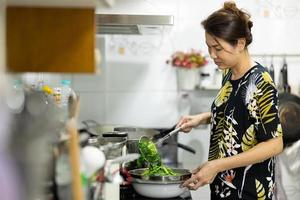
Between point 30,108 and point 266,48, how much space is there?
2210 mm

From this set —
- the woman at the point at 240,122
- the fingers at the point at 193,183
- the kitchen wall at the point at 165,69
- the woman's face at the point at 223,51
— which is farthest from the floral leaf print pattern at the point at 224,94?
the kitchen wall at the point at 165,69

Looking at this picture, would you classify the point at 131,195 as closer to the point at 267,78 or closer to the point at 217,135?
the point at 217,135

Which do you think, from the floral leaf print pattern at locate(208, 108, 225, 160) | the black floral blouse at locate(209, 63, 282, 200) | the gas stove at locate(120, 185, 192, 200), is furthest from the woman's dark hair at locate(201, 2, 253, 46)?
the gas stove at locate(120, 185, 192, 200)

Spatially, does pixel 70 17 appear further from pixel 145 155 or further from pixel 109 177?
pixel 145 155

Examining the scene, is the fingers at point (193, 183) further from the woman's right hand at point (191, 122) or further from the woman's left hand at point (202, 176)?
the woman's right hand at point (191, 122)

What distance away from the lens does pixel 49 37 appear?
3.35 feet

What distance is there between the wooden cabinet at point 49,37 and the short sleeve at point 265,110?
33.5 inches

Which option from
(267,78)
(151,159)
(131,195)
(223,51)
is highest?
(223,51)

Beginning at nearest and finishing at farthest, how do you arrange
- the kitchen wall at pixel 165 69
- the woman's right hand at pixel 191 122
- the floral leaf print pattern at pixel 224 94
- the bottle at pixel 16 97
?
the bottle at pixel 16 97
the floral leaf print pattern at pixel 224 94
the woman's right hand at pixel 191 122
the kitchen wall at pixel 165 69

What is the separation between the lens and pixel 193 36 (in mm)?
2857

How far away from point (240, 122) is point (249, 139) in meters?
0.08

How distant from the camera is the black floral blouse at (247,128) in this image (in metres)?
1.63

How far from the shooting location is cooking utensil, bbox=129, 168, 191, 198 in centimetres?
156

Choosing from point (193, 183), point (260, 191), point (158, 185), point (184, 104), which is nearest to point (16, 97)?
point (158, 185)
